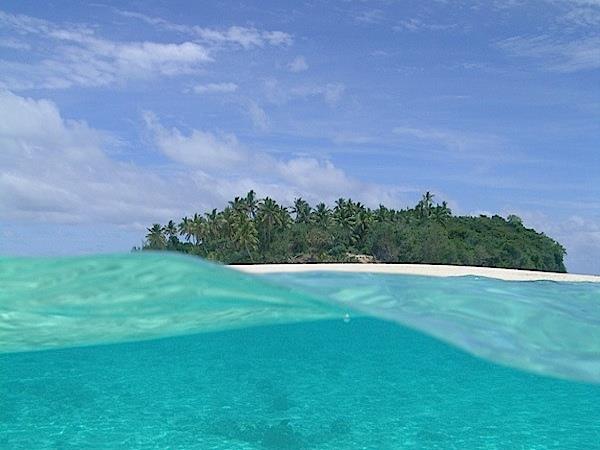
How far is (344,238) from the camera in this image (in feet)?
193

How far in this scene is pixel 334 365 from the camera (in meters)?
12.9

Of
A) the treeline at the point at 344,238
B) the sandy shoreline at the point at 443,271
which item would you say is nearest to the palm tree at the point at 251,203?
the treeline at the point at 344,238

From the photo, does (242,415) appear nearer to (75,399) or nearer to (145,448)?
(145,448)

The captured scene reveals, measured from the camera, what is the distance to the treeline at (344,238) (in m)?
55.0

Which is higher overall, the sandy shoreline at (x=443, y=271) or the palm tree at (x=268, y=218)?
the palm tree at (x=268, y=218)

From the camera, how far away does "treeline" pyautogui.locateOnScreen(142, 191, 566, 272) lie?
5500 centimetres

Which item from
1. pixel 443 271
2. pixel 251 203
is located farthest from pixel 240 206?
pixel 443 271

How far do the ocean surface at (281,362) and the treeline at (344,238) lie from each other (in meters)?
40.6

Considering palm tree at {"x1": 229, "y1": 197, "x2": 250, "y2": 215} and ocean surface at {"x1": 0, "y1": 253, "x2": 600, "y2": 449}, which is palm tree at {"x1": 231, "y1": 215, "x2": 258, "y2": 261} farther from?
ocean surface at {"x1": 0, "y1": 253, "x2": 600, "y2": 449}

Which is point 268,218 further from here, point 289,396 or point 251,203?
point 289,396

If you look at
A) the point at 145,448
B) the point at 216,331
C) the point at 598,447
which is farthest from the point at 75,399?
the point at 598,447

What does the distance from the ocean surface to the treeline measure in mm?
40559

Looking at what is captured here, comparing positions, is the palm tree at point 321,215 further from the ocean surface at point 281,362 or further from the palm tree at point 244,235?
the ocean surface at point 281,362

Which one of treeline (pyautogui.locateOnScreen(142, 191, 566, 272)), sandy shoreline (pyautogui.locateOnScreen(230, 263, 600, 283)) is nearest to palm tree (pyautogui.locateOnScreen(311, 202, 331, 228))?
treeline (pyautogui.locateOnScreen(142, 191, 566, 272))
